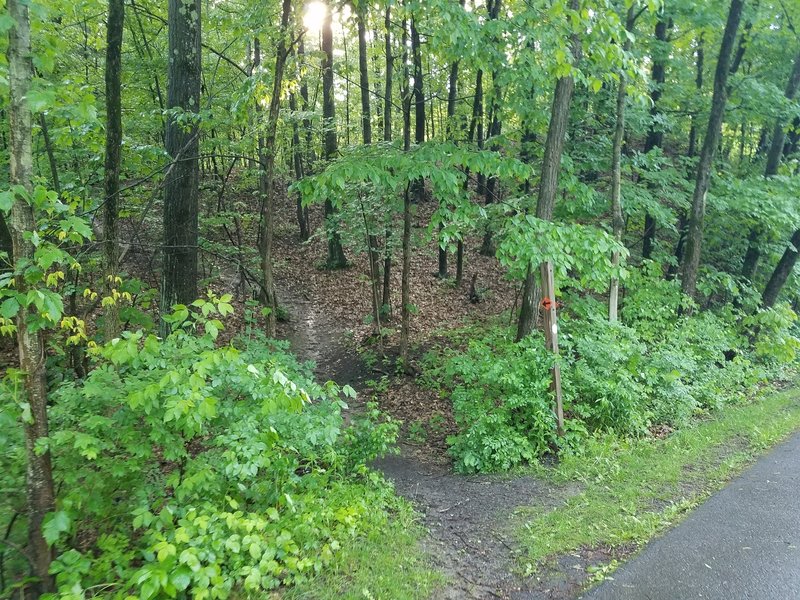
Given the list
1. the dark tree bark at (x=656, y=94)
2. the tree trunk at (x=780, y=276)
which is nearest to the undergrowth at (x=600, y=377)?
the tree trunk at (x=780, y=276)

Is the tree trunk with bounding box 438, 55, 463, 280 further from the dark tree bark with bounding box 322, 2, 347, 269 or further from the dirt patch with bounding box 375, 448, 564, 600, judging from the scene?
the dirt patch with bounding box 375, 448, 564, 600

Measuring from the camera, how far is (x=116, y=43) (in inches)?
209

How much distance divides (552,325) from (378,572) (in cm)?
406

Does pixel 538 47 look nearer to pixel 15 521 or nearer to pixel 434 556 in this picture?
pixel 434 556

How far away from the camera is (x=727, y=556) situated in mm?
4047

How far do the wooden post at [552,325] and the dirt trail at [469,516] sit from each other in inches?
46.8

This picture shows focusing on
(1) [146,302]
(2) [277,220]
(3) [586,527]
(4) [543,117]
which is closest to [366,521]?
(3) [586,527]

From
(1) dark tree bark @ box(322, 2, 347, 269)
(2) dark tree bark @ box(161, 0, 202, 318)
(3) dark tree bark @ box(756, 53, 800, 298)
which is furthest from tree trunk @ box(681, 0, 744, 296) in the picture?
(2) dark tree bark @ box(161, 0, 202, 318)

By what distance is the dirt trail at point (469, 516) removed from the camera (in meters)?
3.87

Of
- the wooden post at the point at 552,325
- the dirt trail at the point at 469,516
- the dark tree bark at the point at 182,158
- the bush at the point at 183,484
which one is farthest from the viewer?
the dark tree bark at the point at 182,158

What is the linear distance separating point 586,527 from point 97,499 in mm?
4082

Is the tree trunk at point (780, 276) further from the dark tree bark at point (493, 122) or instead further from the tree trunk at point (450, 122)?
the tree trunk at point (450, 122)

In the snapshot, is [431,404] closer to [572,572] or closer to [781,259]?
[572,572]

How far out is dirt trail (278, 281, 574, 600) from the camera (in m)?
3.87
